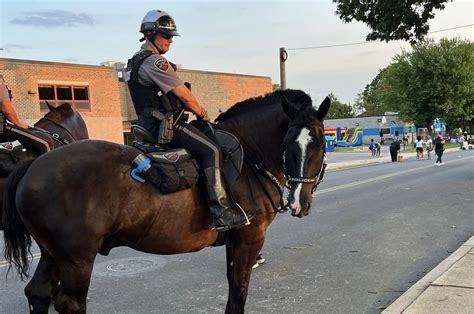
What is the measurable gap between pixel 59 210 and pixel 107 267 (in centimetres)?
359

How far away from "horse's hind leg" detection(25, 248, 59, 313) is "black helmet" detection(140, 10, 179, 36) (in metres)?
2.16

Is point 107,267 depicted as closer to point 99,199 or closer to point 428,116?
point 99,199

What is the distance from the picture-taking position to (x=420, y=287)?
5.00m

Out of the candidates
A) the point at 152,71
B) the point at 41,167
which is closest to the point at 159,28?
the point at 152,71

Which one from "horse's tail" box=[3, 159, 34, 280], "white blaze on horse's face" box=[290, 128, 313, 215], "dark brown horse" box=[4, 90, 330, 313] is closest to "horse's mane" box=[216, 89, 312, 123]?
"dark brown horse" box=[4, 90, 330, 313]

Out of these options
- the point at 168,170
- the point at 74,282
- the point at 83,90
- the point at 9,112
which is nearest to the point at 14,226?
the point at 74,282

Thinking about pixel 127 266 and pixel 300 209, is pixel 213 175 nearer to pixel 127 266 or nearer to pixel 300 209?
pixel 300 209

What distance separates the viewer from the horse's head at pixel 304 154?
3.66 metres

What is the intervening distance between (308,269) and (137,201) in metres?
3.66

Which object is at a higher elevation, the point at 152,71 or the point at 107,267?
the point at 152,71

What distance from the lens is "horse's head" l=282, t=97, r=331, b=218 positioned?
3660 mm

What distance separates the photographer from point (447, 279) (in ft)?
16.8

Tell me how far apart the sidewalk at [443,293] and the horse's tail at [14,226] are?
3403 mm

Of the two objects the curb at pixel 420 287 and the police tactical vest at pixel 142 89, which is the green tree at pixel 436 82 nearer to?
the curb at pixel 420 287
